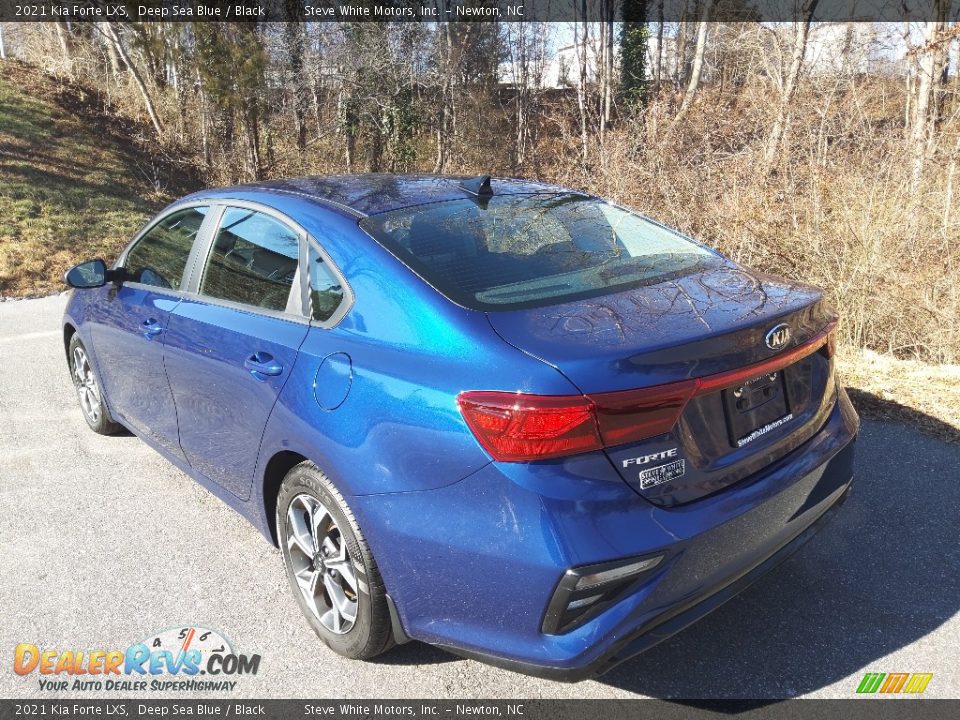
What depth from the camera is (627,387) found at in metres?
2.05

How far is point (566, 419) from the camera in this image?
79.7 inches

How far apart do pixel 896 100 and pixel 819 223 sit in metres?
3.44

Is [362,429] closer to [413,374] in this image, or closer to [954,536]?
[413,374]

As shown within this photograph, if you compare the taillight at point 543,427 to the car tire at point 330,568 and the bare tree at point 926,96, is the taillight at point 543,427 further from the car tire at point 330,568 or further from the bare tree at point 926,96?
the bare tree at point 926,96

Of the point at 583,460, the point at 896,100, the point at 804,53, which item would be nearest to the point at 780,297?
the point at 583,460

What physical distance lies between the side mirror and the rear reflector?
285 centimetres

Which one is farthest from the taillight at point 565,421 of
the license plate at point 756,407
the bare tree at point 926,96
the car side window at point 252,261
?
the bare tree at point 926,96

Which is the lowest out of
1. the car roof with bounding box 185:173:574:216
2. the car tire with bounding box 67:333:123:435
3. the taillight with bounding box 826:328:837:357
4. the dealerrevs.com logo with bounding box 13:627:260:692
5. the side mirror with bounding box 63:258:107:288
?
the dealerrevs.com logo with bounding box 13:627:260:692

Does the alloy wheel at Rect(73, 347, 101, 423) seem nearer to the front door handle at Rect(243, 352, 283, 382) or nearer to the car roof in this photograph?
the car roof

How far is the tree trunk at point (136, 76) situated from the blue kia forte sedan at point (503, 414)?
18.2 meters

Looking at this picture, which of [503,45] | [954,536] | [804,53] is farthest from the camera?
[503,45]

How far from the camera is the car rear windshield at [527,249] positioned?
2.56m

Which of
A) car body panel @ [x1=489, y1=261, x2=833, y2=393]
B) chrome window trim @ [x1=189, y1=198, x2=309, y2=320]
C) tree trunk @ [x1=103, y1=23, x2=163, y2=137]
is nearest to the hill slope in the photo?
tree trunk @ [x1=103, y1=23, x2=163, y2=137]

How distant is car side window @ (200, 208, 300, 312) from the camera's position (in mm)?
2971
